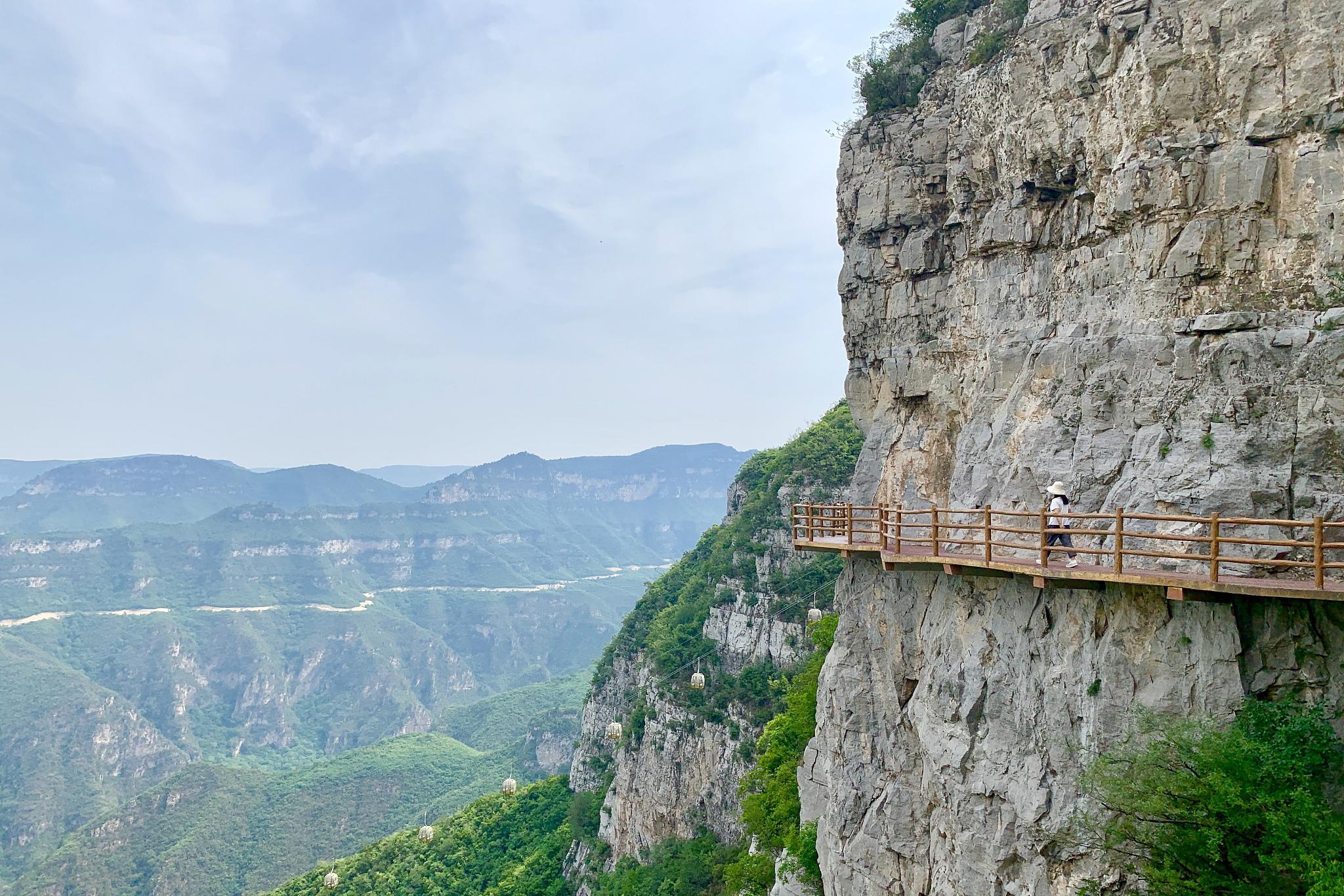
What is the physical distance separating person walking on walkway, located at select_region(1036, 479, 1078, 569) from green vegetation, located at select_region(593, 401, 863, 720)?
31089mm

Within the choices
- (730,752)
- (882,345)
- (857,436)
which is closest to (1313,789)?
(882,345)

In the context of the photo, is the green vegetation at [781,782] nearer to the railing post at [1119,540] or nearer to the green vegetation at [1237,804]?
the green vegetation at [1237,804]

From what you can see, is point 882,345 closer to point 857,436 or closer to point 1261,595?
point 1261,595

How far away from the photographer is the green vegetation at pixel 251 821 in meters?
125

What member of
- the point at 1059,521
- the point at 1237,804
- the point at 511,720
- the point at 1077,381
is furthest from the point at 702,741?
the point at 511,720

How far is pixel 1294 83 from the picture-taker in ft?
43.5

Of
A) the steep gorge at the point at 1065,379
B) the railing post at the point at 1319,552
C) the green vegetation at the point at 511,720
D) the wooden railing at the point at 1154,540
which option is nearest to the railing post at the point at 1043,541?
the wooden railing at the point at 1154,540

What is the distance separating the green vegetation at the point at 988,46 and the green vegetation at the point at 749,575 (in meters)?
33.1

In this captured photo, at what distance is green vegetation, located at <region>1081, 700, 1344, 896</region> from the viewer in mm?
10398

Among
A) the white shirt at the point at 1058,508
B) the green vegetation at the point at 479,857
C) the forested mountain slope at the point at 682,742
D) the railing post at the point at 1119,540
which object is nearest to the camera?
the railing post at the point at 1119,540

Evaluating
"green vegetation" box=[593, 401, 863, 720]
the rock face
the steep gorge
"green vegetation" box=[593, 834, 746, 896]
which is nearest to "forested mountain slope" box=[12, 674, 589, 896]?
"green vegetation" box=[593, 401, 863, 720]

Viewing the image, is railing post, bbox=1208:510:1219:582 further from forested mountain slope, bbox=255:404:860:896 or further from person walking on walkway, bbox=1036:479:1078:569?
forested mountain slope, bbox=255:404:860:896

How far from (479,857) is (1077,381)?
60260 millimetres

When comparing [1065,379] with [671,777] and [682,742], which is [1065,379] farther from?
[671,777]
